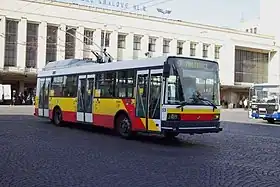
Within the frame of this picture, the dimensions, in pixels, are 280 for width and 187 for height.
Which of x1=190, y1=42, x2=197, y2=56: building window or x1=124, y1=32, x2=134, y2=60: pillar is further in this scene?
x1=190, y1=42, x2=197, y2=56: building window

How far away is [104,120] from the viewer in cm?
1762

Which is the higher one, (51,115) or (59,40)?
(59,40)

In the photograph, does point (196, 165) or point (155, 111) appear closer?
point (196, 165)

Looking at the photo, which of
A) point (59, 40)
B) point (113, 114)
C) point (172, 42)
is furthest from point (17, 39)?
point (113, 114)

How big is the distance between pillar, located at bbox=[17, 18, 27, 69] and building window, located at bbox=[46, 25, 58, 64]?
3.20 meters

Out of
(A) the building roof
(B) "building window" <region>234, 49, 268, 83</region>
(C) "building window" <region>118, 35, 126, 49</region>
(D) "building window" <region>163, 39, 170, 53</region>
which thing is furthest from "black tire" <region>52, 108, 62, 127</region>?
(B) "building window" <region>234, 49, 268, 83</region>

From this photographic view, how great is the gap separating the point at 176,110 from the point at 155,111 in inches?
31.2

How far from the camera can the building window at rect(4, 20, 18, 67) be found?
176ft

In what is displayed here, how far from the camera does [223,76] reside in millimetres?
75000

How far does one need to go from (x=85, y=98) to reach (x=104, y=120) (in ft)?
6.57

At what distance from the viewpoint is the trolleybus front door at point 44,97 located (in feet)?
75.2

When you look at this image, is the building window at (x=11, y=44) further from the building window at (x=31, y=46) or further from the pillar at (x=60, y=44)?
the pillar at (x=60, y=44)

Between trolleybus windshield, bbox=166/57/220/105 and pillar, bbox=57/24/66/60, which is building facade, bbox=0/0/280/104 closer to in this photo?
pillar, bbox=57/24/66/60

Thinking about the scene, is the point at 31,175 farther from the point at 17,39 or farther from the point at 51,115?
the point at 17,39
